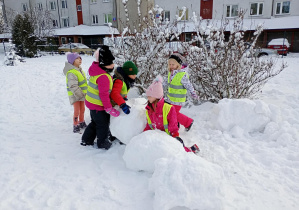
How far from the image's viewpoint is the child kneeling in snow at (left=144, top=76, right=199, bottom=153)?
3.02 m

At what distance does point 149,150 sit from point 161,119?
1.75 feet

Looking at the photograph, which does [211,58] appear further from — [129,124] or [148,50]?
[129,124]

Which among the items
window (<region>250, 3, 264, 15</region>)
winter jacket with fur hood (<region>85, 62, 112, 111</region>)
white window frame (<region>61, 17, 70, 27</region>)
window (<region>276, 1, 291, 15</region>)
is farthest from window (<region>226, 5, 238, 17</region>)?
winter jacket with fur hood (<region>85, 62, 112, 111</region>)

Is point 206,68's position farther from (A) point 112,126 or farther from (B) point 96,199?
(B) point 96,199

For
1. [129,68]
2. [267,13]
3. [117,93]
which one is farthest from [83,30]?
[117,93]

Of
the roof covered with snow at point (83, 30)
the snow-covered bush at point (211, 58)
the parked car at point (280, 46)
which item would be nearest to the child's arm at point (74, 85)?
the snow-covered bush at point (211, 58)

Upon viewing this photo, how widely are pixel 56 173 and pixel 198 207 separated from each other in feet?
5.69

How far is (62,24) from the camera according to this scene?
30.4 m

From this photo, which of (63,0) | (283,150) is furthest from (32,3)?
(283,150)

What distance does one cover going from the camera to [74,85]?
3910mm

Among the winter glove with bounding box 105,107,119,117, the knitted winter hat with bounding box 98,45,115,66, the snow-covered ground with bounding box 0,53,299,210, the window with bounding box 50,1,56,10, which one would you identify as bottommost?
the snow-covered ground with bounding box 0,53,299,210

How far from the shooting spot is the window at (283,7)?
21.2 metres

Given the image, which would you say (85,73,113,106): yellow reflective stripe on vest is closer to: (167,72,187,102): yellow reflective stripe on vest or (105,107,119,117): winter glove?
(105,107,119,117): winter glove

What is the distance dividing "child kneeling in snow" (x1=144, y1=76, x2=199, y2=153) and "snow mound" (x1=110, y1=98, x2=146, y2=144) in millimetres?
147
